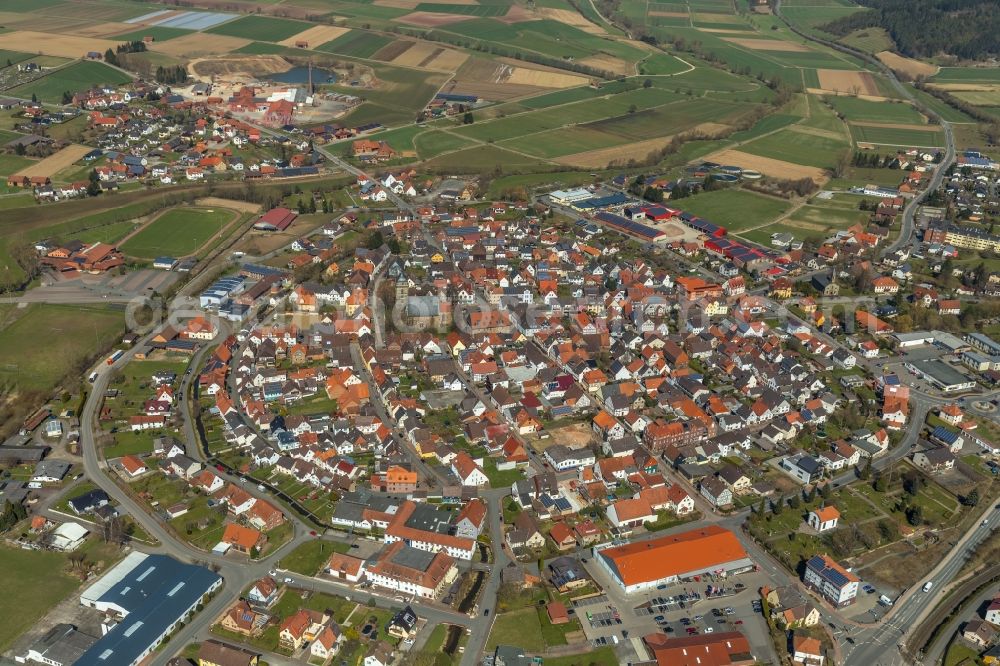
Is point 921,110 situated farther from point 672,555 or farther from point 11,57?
point 11,57

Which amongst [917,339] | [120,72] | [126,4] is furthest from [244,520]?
[126,4]

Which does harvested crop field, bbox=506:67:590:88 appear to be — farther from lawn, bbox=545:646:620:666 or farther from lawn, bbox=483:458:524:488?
lawn, bbox=545:646:620:666

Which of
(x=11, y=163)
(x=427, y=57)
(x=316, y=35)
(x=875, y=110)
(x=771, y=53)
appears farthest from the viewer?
(x=771, y=53)

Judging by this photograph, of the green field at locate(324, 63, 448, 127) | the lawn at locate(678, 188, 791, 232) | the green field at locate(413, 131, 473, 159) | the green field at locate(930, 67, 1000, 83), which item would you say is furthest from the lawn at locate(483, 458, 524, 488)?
the green field at locate(930, 67, 1000, 83)

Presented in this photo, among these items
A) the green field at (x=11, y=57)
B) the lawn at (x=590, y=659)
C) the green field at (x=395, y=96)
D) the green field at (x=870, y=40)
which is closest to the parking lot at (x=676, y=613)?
the lawn at (x=590, y=659)

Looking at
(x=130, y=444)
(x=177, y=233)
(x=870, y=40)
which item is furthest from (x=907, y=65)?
(x=130, y=444)
